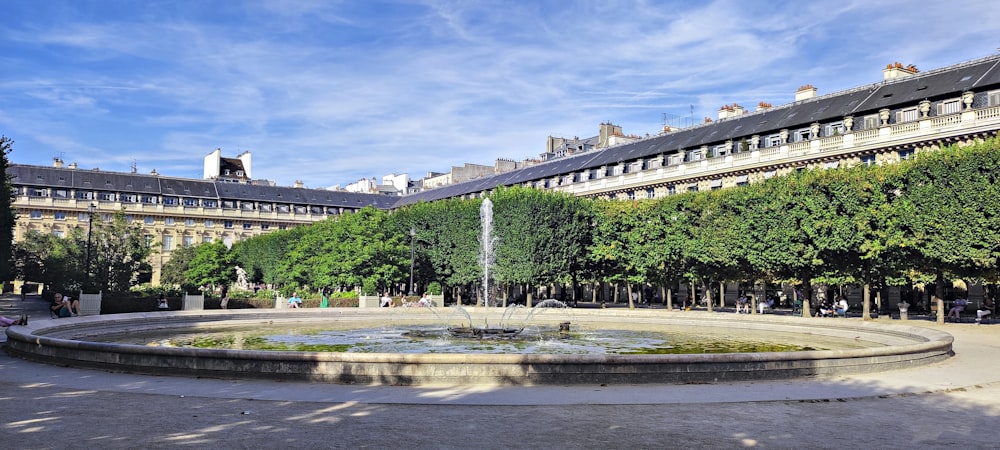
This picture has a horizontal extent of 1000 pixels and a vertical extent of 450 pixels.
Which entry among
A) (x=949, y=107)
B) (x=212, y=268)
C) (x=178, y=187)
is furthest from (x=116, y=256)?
(x=178, y=187)

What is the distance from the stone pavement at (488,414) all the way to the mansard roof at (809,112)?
42.7 meters

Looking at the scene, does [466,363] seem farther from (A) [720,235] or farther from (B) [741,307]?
(B) [741,307]

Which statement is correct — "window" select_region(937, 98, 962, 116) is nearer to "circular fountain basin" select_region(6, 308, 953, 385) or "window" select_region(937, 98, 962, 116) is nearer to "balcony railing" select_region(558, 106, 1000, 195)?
"balcony railing" select_region(558, 106, 1000, 195)

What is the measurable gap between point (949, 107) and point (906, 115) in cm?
294

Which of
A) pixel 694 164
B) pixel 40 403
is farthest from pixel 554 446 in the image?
pixel 694 164

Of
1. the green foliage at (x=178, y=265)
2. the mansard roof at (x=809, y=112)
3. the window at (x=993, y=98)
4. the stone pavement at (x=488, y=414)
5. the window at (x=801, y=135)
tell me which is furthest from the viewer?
the green foliage at (x=178, y=265)

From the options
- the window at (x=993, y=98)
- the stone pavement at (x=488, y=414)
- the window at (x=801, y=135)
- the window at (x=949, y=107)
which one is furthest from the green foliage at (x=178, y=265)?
the window at (x=993, y=98)

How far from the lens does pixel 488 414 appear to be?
1136cm

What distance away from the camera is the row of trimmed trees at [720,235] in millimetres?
35656

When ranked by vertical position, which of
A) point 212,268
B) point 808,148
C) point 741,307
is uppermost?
point 808,148

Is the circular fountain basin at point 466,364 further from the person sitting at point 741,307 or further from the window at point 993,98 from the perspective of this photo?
the window at point 993,98

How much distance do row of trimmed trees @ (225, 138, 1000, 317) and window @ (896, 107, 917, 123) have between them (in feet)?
39.0

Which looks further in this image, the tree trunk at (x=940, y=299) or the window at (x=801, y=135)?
the window at (x=801, y=135)

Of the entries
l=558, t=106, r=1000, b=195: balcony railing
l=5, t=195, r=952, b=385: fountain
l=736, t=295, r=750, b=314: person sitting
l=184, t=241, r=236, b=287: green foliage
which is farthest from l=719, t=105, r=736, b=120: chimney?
l=5, t=195, r=952, b=385: fountain
